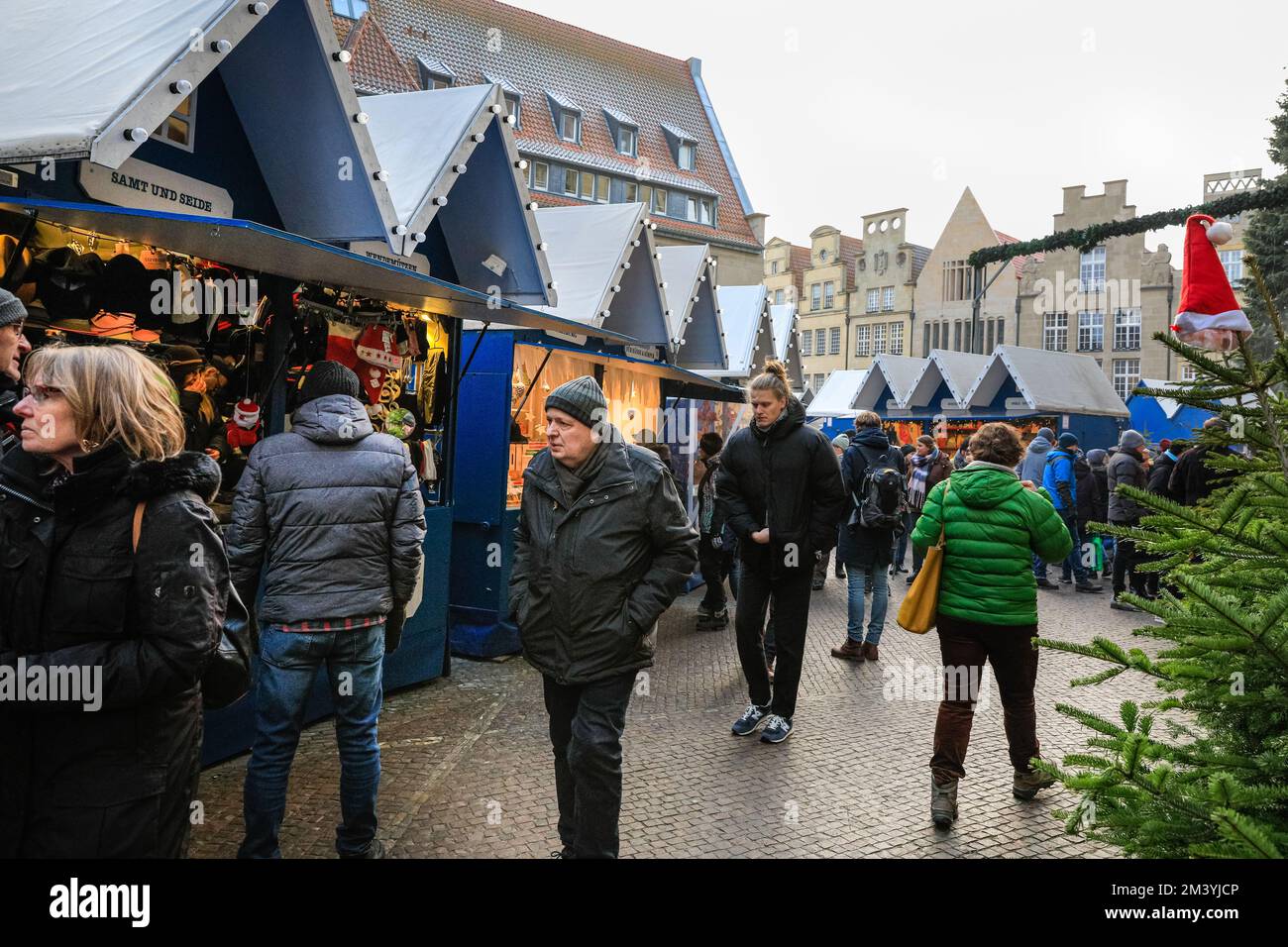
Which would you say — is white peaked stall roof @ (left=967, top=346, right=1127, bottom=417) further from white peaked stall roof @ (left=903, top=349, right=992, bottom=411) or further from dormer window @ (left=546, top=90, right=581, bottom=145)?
dormer window @ (left=546, top=90, right=581, bottom=145)

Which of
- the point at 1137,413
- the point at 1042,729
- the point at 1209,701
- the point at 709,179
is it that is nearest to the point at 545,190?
the point at 709,179

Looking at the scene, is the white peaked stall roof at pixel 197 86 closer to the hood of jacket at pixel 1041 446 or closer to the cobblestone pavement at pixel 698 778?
the cobblestone pavement at pixel 698 778

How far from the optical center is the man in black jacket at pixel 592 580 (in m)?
3.60

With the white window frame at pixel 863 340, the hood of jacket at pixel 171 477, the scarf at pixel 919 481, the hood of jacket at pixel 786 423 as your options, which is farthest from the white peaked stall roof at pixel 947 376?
the white window frame at pixel 863 340

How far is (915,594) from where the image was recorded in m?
4.73

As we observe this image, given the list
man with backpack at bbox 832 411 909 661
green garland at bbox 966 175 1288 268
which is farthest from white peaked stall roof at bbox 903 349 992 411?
man with backpack at bbox 832 411 909 661

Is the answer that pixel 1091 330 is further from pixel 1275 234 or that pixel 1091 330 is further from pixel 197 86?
pixel 197 86

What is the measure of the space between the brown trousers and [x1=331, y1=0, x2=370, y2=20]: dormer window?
39147 millimetres

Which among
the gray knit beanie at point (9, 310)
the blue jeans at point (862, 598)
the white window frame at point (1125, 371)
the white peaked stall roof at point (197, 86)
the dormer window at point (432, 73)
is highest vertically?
the dormer window at point (432, 73)

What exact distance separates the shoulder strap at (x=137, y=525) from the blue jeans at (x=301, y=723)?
1.59 meters
